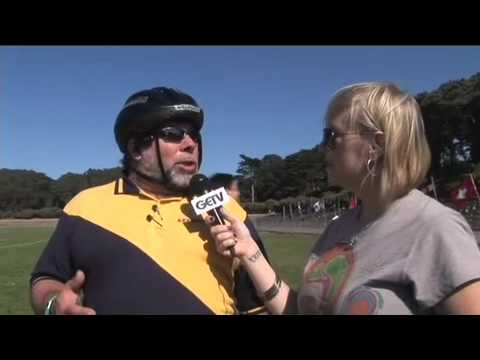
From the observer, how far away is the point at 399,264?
1.93 metres

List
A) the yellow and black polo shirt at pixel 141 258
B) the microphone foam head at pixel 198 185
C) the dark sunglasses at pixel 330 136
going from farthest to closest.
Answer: the microphone foam head at pixel 198 185, the yellow and black polo shirt at pixel 141 258, the dark sunglasses at pixel 330 136

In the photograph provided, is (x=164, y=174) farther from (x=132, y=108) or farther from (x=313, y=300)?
(x=313, y=300)

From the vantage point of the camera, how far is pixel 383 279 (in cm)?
196

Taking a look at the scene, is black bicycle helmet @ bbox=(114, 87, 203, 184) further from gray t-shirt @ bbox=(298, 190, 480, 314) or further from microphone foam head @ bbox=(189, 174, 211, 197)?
gray t-shirt @ bbox=(298, 190, 480, 314)

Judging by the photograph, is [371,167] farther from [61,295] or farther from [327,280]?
[61,295]

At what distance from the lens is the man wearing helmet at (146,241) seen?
238 centimetres

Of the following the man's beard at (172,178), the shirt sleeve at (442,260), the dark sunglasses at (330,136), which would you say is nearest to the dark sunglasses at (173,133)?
the man's beard at (172,178)

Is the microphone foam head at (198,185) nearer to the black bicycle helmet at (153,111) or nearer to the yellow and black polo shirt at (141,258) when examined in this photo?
the yellow and black polo shirt at (141,258)

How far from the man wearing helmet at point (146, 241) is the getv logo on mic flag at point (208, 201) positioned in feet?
0.53
